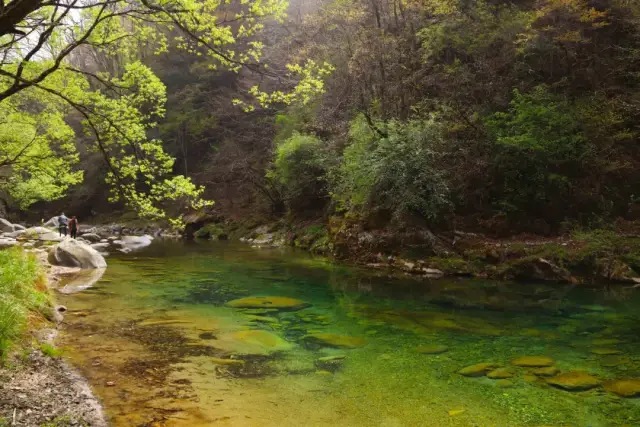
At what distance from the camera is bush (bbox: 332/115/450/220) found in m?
16.2

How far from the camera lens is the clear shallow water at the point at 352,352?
519 cm

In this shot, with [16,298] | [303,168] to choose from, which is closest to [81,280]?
[16,298]

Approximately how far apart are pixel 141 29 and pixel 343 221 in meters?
13.2

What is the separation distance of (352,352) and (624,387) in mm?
3892

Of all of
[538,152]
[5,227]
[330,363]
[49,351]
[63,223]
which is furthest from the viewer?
[5,227]

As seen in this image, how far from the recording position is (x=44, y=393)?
510 centimetres

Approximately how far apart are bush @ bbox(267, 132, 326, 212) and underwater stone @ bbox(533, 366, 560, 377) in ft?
56.9

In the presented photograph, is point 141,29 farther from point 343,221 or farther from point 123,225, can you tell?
point 123,225

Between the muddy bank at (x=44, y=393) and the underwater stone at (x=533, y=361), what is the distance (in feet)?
19.4

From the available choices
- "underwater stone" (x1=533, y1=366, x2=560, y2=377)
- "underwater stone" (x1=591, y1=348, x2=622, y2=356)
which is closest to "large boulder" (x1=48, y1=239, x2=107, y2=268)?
"underwater stone" (x1=533, y1=366, x2=560, y2=377)

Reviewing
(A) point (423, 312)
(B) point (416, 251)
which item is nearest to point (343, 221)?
(B) point (416, 251)

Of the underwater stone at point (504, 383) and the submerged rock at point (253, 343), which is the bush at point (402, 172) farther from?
the underwater stone at point (504, 383)

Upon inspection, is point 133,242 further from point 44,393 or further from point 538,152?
point 44,393

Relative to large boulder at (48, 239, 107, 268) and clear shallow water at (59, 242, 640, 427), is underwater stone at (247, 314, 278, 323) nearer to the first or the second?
clear shallow water at (59, 242, 640, 427)
